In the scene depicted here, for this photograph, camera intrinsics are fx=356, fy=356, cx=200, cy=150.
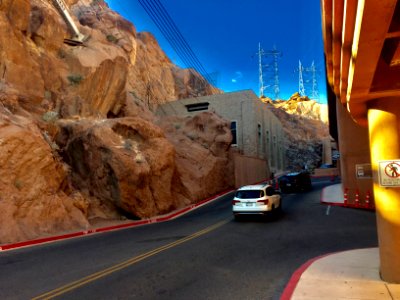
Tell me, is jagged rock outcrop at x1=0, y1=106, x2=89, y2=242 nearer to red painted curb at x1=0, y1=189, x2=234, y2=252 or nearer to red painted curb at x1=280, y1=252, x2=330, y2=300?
red painted curb at x1=0, y1=189, x2=234, y2=252

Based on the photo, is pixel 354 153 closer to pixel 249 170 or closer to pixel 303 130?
pixel 249 170

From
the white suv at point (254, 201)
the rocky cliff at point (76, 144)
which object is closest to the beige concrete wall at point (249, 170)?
the rocky cliff at point (76, 144)

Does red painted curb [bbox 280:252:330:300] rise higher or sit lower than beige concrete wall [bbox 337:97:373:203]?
lower

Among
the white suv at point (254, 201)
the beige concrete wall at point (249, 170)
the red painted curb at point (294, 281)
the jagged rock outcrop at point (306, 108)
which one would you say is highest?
the jagged rock outcrop at point (306, 108)

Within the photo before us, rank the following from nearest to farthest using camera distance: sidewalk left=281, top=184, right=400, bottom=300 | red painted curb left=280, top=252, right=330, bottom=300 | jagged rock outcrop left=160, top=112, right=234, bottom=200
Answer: sidewalk left=281, top=184, right=400, bottom=300 < red painted curb left=280, top=252, right=330, bottom=300 < jagged rock outcrop left=160, top=112, right=234, bottom=200

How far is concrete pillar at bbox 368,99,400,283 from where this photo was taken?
22.6 feet

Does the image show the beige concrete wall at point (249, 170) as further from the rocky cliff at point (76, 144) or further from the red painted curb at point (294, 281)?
the red painted curb at point (294, 281)

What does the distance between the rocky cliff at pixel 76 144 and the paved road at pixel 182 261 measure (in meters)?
4.16

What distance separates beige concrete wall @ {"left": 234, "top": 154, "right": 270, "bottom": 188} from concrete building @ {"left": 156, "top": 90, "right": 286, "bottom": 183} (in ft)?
0.54

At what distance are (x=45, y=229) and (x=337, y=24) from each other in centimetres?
1481

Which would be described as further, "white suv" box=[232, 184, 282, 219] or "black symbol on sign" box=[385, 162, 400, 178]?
"white suv" box=[232, 184, 282, 219]

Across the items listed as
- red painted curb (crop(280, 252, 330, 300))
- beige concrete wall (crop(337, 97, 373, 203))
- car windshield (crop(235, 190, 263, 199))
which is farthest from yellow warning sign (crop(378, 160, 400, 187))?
beige concrete wall (crop(337, 97, 373, 203))

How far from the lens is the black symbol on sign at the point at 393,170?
689 cm

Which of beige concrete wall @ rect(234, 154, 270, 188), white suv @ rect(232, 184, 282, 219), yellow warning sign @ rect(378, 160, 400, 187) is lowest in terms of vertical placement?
white suv @ rect(232, 184, 282, 219)
